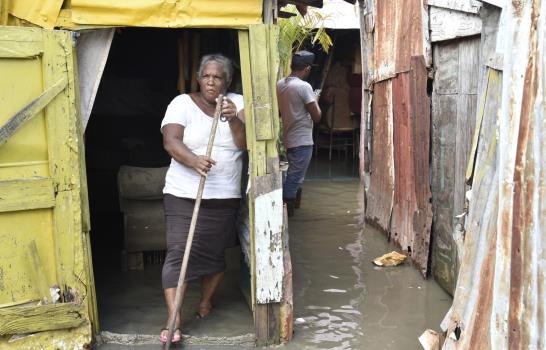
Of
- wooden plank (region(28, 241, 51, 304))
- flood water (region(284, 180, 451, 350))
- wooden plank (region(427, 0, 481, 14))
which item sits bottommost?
flood water (region(284, 180, 451, 350))

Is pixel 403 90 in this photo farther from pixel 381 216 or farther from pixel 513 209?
pixel 513 209

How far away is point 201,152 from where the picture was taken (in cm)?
450

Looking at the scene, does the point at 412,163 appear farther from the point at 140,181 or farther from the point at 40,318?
the point at 40,318

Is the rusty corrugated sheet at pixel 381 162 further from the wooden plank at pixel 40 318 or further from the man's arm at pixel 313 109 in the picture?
the wooden plank at pixel 40 318

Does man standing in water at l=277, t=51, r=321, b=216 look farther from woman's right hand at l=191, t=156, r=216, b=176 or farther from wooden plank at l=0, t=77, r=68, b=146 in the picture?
wooden plank at l=0, t=77, r=68, b=146

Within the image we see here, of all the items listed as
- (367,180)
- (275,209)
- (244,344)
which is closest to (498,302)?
(275,209)

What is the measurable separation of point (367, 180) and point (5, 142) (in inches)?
214

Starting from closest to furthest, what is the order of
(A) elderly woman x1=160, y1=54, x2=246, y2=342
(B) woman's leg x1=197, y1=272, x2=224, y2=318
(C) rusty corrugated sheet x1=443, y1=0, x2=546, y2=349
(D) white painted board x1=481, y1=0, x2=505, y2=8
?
1. (C) rusty corrugated sheet x1=443, y1=0, x2=546, y2=349
2. (D) white painted board x1=481, y1=0, x2=505, y2=8
3. (A) elderly woman x1=160, y1=54, x2=246, y2=342
4. (B) woman's leg x1=197, y1=272, x2=224, y2=318

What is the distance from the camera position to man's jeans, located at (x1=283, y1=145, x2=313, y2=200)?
728cm

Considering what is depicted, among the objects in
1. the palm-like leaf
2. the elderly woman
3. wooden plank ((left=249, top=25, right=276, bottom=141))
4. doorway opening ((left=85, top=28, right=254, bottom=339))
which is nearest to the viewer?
wooden plank ((left=249, top=25, right=276, bottom=141))

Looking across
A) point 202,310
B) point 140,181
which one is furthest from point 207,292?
point 140,181

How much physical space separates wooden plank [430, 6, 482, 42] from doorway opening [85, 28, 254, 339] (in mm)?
1759

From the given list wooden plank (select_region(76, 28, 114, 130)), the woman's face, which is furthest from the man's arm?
wooden plank (select_region(76, 28, 114, 130))

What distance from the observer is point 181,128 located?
445 cm
